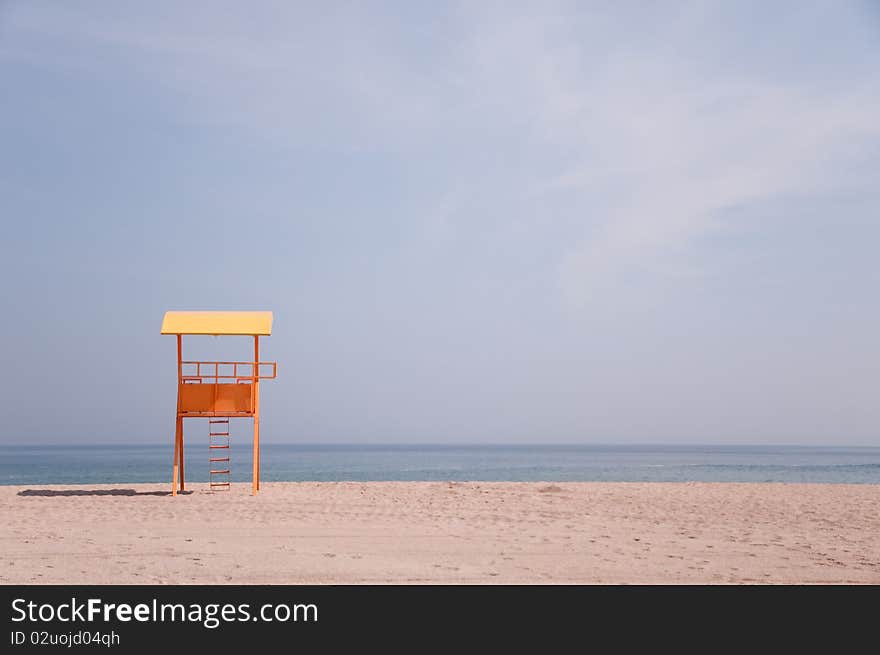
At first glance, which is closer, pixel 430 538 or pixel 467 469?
pixel 430 538

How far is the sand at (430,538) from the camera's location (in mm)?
7914

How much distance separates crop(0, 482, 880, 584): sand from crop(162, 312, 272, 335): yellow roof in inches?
123

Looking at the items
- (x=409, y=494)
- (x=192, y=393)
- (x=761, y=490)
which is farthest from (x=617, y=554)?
(x=761, y=490)

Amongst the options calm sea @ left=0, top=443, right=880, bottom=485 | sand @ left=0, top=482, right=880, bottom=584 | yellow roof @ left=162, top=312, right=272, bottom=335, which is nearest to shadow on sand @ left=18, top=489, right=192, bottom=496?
sand @ left=0, top=482, right=880, bottom=584

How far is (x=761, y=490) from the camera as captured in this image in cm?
1889

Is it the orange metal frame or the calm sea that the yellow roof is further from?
the calm sea

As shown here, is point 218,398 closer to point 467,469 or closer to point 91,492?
point 91,492

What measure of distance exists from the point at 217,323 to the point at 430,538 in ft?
25.5

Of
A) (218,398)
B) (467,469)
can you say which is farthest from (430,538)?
(467,469)

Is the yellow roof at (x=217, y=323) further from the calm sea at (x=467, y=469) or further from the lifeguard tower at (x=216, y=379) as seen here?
the calm sea at (x=467, y=469)

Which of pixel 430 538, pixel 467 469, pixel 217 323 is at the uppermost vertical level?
pixel 217 323

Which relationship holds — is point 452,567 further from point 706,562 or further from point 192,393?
point 192,393

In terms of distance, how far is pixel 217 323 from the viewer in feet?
52.7

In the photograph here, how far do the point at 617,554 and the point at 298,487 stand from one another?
10522 mm
